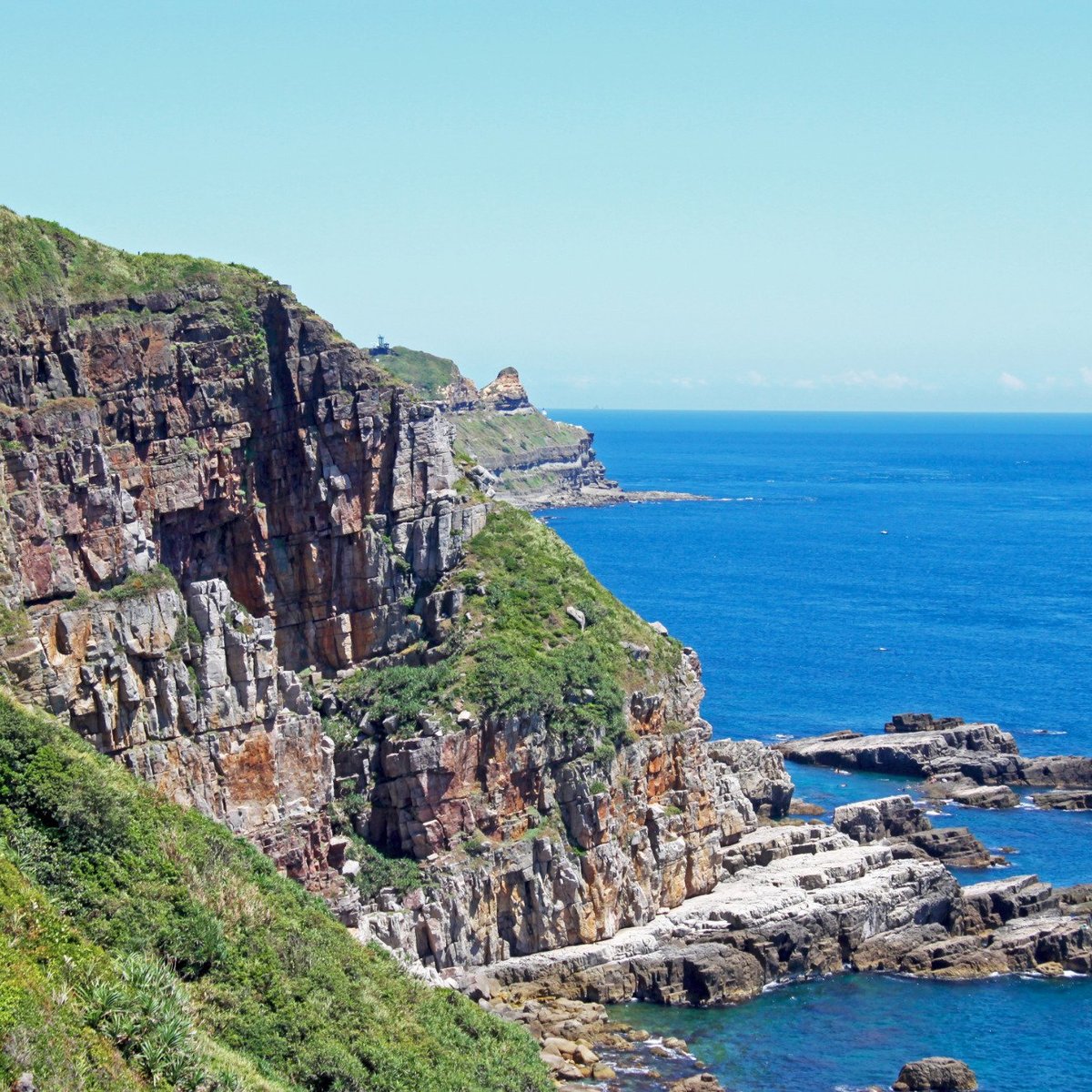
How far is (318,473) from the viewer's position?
76.8m

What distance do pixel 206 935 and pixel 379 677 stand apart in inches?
1244

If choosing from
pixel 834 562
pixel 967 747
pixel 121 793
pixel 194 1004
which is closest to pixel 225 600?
pixel 121 793

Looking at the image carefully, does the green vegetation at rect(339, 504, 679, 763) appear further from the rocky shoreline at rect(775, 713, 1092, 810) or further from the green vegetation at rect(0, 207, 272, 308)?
the rocky shoreline at rect(775, 713, 1092, 810)

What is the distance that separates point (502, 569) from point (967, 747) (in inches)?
1614

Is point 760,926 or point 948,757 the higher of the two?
point 948,757

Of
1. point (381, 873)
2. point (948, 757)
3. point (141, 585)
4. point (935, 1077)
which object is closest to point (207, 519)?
point (141, 585)

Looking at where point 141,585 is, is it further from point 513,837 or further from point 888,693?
point 888,693

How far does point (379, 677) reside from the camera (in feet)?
245

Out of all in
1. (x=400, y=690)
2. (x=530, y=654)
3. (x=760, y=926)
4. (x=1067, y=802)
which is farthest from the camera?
(x=1067, y=802)

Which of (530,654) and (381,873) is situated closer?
(381,873)

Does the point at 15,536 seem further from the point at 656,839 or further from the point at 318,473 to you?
the point at 656,839

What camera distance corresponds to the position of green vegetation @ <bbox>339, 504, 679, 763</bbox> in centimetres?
7300

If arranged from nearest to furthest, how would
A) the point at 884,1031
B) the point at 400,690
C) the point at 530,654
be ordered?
the point at 884,1031
the point at 400,690
the point at 530,654

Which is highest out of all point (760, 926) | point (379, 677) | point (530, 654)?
point (530, 654)
